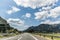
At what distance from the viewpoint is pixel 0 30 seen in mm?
133000
